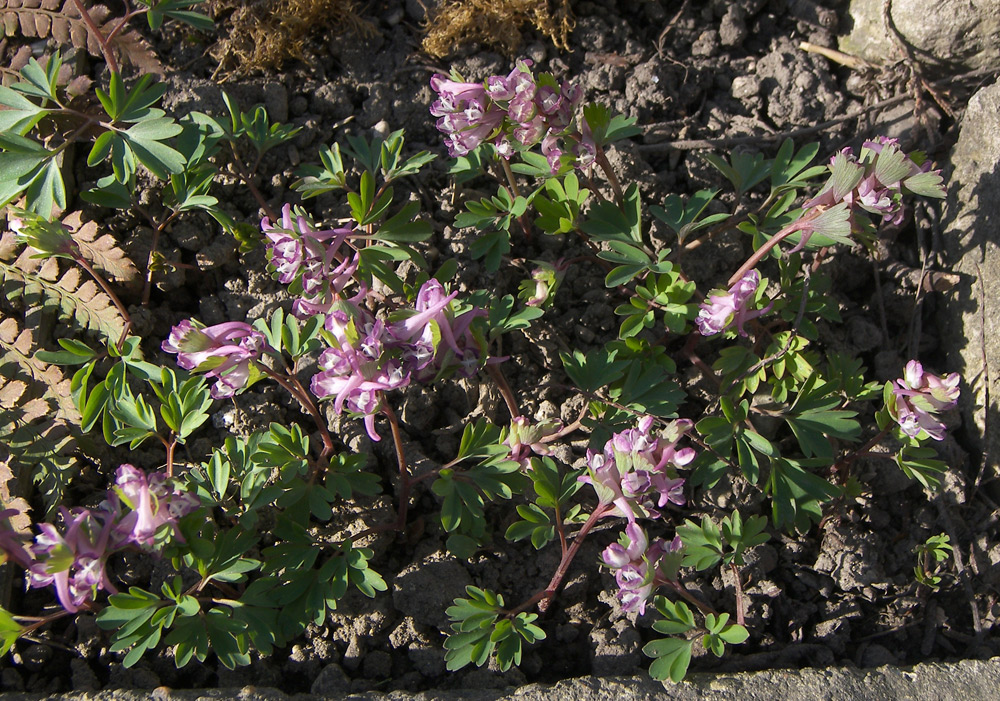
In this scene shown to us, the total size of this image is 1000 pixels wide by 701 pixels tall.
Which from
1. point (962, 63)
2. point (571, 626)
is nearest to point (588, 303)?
point (571, 626)

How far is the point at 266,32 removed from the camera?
11.3 feet

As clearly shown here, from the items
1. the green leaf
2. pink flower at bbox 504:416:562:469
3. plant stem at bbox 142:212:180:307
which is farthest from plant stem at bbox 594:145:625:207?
plant stem at bbox 142:212:180:307

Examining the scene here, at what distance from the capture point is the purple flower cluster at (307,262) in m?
2.13

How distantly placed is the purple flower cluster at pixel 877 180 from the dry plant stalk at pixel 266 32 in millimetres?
2473

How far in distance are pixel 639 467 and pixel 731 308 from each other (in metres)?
0.75

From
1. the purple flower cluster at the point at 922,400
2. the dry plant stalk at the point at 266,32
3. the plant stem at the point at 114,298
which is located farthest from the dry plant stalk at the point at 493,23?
the purple flower cluster at the point at 922,400

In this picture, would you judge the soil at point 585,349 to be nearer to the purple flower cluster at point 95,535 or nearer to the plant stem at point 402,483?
the plant stem at point 402,483

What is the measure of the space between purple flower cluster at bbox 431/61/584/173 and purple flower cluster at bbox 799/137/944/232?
0.84 metres

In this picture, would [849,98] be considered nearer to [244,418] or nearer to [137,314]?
[244,418]

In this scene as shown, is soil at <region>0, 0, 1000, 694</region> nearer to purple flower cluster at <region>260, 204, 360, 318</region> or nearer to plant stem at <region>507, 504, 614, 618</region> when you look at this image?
plant stem at <region>507, 504, 614, 618</region>

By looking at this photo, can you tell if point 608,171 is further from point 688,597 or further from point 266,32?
point 266,32

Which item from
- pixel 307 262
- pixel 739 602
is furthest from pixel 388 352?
pixel 739 602

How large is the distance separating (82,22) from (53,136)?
0.54 metres

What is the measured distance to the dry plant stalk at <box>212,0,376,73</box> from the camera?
3422mm
